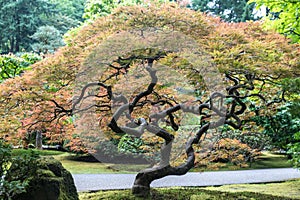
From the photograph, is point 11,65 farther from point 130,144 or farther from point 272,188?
point 272,188

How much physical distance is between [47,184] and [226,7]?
17.9 meters

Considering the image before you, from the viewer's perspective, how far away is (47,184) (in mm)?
2510

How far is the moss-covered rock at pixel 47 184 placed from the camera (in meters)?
2.46

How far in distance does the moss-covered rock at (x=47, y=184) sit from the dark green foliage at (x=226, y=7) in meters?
15.6

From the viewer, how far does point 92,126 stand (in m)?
4.96

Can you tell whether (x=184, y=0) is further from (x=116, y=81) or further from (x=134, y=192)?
(x=134, y=192)

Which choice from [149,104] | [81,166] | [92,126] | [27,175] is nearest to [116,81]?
[149,104]

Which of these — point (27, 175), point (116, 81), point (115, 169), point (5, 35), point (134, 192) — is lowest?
point (115, 169)

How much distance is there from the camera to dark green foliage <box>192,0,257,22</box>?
1741cm

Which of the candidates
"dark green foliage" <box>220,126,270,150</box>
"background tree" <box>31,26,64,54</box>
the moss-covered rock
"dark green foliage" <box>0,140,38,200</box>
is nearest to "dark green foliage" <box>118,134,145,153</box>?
"dark green foliage" <box>220,126,270,150</box>

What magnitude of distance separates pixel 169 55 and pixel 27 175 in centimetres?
184

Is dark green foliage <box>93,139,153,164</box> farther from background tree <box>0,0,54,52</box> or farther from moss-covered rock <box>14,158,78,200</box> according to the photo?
background tree <box>0,0,54,52</box>

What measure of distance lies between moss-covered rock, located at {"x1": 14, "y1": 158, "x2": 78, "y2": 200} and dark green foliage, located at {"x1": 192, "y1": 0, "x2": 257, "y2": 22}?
51.3 ft

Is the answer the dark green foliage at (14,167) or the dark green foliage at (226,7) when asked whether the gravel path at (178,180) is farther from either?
the dark green foliage at (226,7)
